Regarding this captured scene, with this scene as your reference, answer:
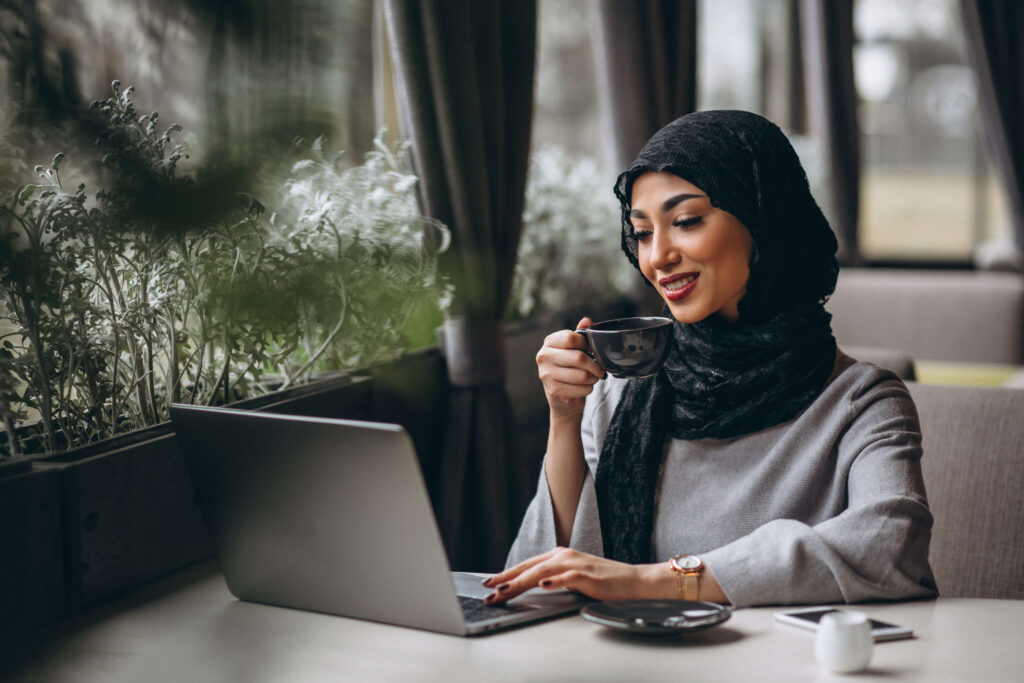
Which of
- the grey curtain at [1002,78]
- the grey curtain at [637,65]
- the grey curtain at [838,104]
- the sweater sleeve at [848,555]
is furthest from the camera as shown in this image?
the grey curtain at [838,104]

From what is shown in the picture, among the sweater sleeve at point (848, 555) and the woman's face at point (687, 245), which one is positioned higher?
the woman's face at point (687, 245)

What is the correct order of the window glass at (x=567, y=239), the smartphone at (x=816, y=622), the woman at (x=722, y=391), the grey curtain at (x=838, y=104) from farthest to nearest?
1. the grey curtain at (x=838, y=104)
2. the window glass at (x=567, y=239)
3. the woman at (x=722, y=391)
4. the smartphone at (x=816, y=622)

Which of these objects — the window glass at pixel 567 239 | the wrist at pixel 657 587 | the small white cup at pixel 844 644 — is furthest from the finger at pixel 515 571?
the window glass at pixel 567 239

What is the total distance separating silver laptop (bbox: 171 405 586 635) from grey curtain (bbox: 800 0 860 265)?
446cm

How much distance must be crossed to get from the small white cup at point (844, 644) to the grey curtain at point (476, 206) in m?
1.46

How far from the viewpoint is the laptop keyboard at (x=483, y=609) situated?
112 centimetres

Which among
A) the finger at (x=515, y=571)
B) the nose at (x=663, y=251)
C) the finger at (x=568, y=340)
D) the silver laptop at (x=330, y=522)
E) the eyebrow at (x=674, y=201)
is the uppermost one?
the eyebrow at (x=674, y=201)

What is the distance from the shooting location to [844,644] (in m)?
0.95

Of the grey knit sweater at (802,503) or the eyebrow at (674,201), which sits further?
the eyebrow at (674,201)

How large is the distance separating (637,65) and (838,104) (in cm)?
231

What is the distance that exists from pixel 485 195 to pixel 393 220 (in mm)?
320

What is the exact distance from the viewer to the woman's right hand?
1294 millimetres

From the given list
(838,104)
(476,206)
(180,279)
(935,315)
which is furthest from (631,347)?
(838,104)

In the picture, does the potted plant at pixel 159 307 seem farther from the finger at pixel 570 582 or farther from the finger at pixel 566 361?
the finger at pixel 570 582
